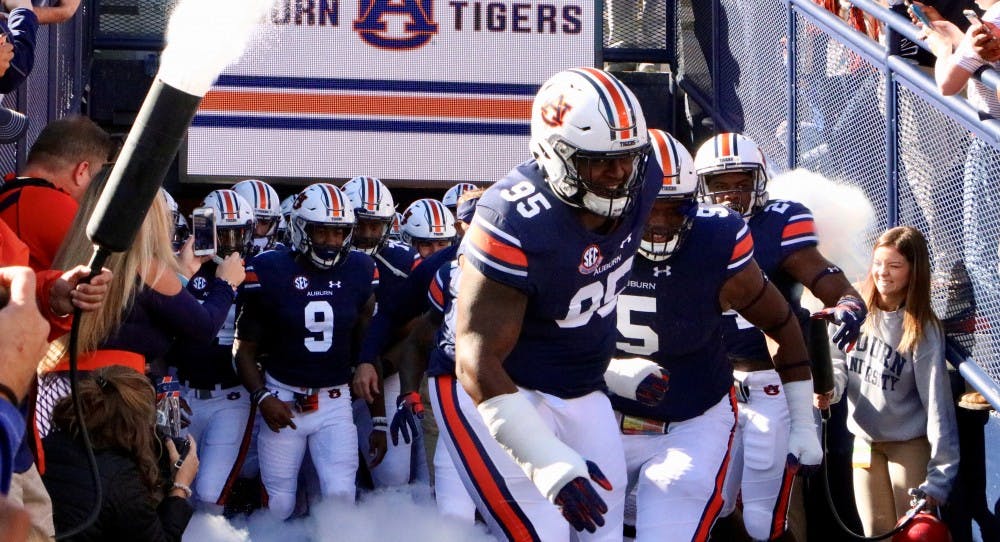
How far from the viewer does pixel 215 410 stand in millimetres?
6449

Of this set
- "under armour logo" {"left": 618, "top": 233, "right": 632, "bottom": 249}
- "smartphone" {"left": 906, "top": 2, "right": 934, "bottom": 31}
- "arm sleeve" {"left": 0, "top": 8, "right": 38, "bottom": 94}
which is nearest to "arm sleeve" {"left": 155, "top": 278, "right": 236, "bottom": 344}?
"arm sleeve" {"left": 0, "top": 8, "right": 38, "bottom": 94}

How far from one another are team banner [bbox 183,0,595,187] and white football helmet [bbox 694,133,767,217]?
10.2ft

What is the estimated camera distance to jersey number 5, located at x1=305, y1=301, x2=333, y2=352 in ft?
20.7

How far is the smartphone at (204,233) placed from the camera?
502cm

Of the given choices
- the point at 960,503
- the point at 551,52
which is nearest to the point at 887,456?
the point at 960,503

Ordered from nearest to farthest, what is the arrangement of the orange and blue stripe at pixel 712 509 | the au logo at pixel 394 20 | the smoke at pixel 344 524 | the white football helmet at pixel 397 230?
the orange and blue stripe at pixel 712 509 → the smoke at pixel 344 524 → the white football helmet at pixel 397 230 → the au logo at pixel 394 20

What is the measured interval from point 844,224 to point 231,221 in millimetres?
3089

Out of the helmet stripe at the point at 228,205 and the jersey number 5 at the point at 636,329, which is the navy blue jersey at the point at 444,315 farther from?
the helmet stripe at the point at 228,205

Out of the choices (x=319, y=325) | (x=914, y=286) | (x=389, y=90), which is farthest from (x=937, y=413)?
(x=389, y=90)

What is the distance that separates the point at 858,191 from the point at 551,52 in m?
2.99

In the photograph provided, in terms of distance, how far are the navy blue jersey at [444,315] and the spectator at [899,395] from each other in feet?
5.29

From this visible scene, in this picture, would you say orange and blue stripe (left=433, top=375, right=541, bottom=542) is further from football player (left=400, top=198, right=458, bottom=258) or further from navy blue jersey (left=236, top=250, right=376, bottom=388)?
football player (left=400, top=198, right=458, bottom=258)

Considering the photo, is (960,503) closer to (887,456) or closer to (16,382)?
(887,456)

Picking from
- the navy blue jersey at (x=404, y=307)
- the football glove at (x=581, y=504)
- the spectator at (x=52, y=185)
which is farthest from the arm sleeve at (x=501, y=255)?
the navy blue jersey at (x=404, y=307)
